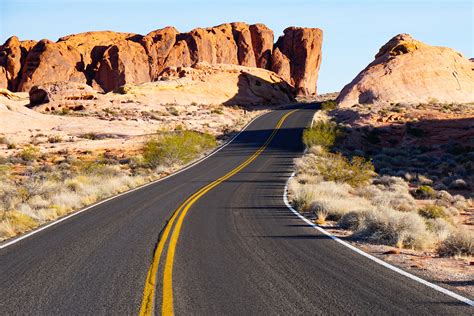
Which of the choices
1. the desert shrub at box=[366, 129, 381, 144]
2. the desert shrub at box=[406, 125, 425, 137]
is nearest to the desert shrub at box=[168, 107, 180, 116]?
the desert shrub at box=[366, 129, 381, 144]

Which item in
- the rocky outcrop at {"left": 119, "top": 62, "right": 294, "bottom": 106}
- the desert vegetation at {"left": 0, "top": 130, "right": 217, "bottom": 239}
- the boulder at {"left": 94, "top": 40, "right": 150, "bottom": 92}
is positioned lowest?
the desert vegetation at {"left": 0, "top": 130, "right": 217, "bottom": 239}

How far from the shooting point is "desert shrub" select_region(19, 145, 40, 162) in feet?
111

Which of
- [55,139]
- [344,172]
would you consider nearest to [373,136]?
[344,172]

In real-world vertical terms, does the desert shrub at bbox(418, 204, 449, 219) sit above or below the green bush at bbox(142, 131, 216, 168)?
below

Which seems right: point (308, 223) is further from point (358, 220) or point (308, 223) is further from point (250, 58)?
point (250, 58)

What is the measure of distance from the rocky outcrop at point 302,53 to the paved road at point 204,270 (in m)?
121

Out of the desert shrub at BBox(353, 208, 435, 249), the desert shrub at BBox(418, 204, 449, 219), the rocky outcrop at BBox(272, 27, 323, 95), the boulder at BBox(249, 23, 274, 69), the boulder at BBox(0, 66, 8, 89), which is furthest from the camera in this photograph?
the rocky outcrop at BBox(272, 27, 323, 95)

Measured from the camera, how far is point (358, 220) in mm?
11297

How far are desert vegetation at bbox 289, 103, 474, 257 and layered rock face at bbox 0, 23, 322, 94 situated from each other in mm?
81984

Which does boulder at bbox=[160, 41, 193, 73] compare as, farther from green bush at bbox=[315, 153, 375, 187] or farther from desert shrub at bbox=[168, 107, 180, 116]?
green bush at bbox=[315, 153, 375, 187]

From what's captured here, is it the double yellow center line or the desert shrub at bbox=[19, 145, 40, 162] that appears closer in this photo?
the double yellow center line

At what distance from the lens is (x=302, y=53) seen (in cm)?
13125

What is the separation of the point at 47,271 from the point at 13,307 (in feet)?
5.46

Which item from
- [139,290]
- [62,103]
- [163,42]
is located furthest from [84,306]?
[163,42]
